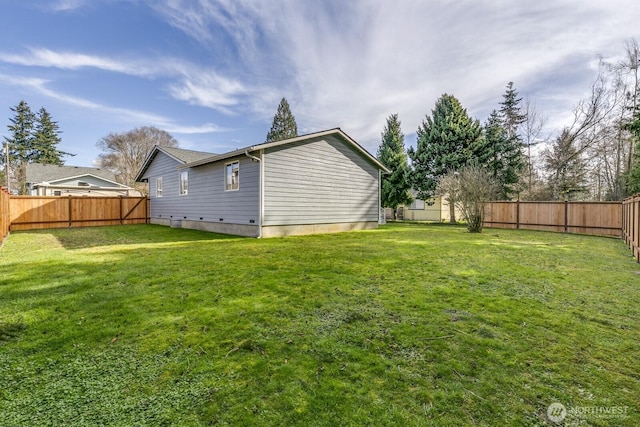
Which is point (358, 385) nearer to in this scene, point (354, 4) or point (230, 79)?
point (354, 4)

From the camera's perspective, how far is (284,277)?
16.7 feet

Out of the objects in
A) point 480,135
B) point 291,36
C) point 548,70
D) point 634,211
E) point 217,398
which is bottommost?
point 217,398

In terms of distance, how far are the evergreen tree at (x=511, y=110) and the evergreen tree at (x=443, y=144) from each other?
6.50 metres

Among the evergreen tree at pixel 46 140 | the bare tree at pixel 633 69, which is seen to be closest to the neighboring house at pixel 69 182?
the evergreen tree at pixel 46 140

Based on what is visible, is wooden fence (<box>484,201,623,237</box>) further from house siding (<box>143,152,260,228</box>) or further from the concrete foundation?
house siding (<box>143,152,260,228</box>)

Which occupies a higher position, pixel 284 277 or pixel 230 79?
pixel 230 79

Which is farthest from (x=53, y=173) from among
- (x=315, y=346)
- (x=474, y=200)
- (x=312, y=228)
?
(x=474, y=200)

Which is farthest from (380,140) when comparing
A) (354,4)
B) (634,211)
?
(634,211)

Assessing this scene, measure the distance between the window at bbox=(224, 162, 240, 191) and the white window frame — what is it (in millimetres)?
3903

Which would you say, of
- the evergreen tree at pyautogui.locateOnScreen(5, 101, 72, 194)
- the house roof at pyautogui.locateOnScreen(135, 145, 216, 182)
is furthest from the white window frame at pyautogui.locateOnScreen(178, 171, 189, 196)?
the evergreen tree at pyautogui.locateOnScreen(5, 101, 72, 194)

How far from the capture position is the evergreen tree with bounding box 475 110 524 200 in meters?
21.5

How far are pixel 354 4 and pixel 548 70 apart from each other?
1457 cm

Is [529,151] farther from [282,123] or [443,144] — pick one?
[282,123]

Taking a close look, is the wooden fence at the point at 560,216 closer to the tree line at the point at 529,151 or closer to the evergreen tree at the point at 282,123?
the tree line at the point at 529,151
